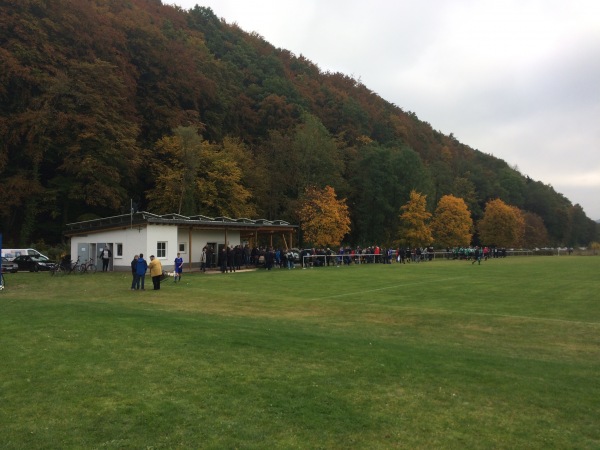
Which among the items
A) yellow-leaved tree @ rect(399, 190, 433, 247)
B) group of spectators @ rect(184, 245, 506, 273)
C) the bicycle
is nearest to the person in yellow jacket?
the bicycle

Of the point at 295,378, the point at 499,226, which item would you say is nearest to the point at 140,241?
the point at 295,378

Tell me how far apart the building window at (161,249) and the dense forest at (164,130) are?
25.7 ft

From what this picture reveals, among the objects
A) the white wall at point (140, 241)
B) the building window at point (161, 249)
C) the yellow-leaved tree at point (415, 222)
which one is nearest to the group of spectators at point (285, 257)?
the white wall at point (140, 241)

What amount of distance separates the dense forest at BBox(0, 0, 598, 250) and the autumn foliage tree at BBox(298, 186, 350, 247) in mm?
2542

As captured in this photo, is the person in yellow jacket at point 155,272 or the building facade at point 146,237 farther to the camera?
the building facade at point 146,237

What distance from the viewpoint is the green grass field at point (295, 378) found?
5.59 m

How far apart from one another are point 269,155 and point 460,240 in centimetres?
3293

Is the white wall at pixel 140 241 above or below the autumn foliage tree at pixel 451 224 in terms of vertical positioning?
below

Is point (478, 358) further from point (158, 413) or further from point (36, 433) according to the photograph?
point (36, 433)

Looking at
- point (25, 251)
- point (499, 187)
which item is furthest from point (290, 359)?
point (499, 187)

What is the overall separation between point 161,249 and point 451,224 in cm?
5480

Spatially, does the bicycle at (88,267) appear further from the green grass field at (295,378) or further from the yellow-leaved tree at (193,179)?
the green grass field at (295,378)

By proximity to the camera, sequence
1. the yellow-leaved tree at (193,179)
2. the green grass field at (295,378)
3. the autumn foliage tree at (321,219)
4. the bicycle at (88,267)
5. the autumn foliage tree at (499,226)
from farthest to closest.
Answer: the autumn foliage tree at (499,226) < the autumn foliage tree at (321,219) < the yellow-leaved tree at (193,179) < the bicycle at (88,267) < the green grass field at (295,378)

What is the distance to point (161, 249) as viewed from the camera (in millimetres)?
32125
